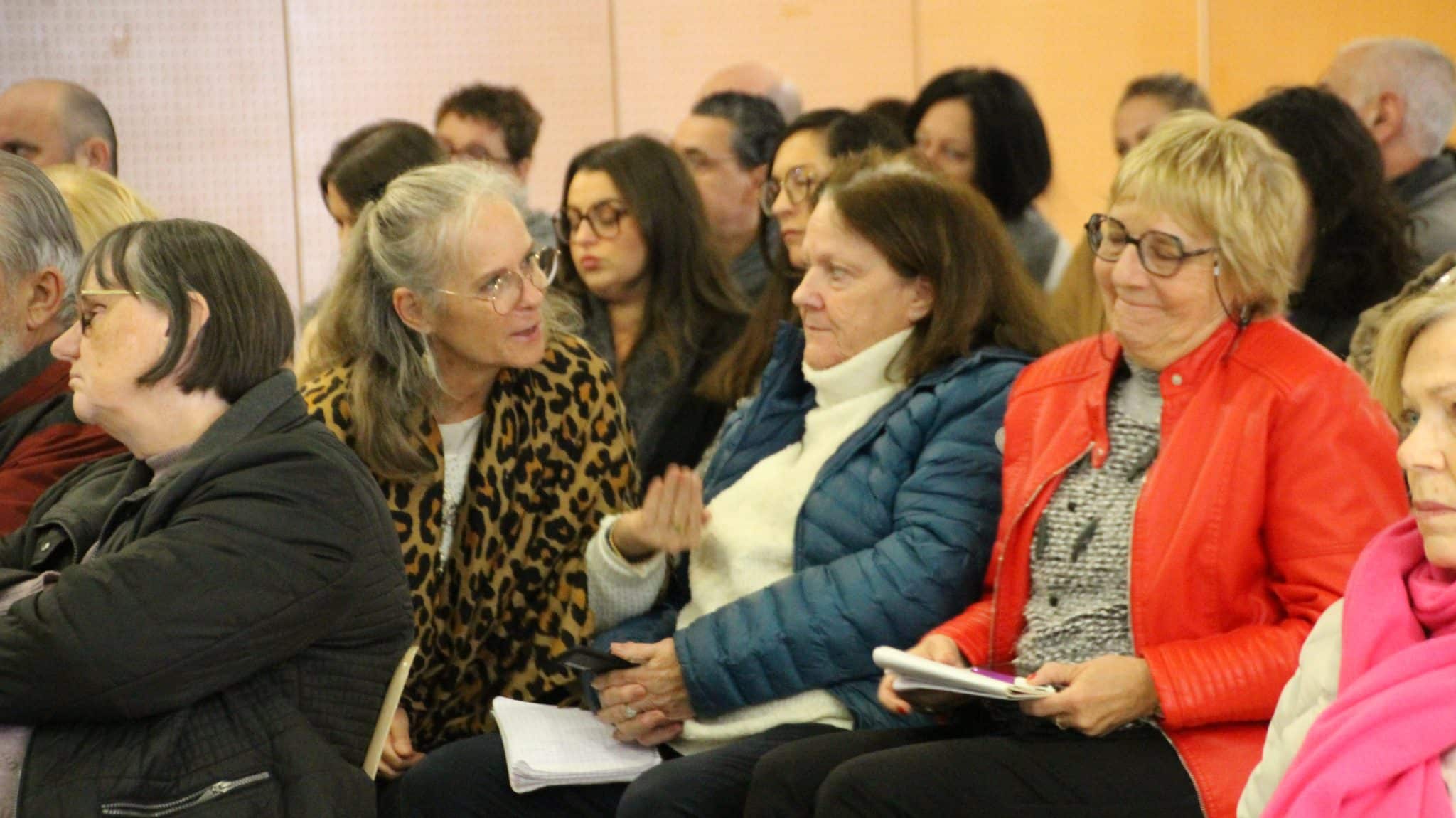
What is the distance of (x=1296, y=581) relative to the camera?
2.46 meters

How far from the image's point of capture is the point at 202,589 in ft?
7.67

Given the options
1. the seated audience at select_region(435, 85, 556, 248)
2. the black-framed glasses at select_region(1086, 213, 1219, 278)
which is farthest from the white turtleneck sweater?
the seated audience at select_region(435, 85, 556, 248)

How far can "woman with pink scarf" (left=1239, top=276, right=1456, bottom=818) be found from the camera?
187 cm

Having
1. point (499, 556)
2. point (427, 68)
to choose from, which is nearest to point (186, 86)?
point (427, 68)

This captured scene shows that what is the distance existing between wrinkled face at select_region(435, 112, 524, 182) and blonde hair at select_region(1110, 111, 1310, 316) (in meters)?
3.06

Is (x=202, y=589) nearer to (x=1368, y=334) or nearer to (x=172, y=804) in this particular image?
(x=172, y=804)

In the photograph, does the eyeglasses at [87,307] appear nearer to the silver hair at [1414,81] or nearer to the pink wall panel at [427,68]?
the silver hair at [1414,81]

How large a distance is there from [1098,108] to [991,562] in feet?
12.4

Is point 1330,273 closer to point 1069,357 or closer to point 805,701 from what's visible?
point 1069,357

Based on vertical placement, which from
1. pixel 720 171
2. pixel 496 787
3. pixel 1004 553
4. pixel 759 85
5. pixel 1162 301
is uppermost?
pixel 759 85

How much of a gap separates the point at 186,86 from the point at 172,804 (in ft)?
14.8

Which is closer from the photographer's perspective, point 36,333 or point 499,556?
point 499,556

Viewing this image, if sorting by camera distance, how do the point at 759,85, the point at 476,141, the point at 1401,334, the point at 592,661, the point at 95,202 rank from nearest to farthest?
the point at 1401,334 → the point at 592,661 → the point at 95,202 → the point at 476,141 → the point at 759,85

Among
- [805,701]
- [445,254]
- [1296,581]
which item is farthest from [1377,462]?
[445,254]
